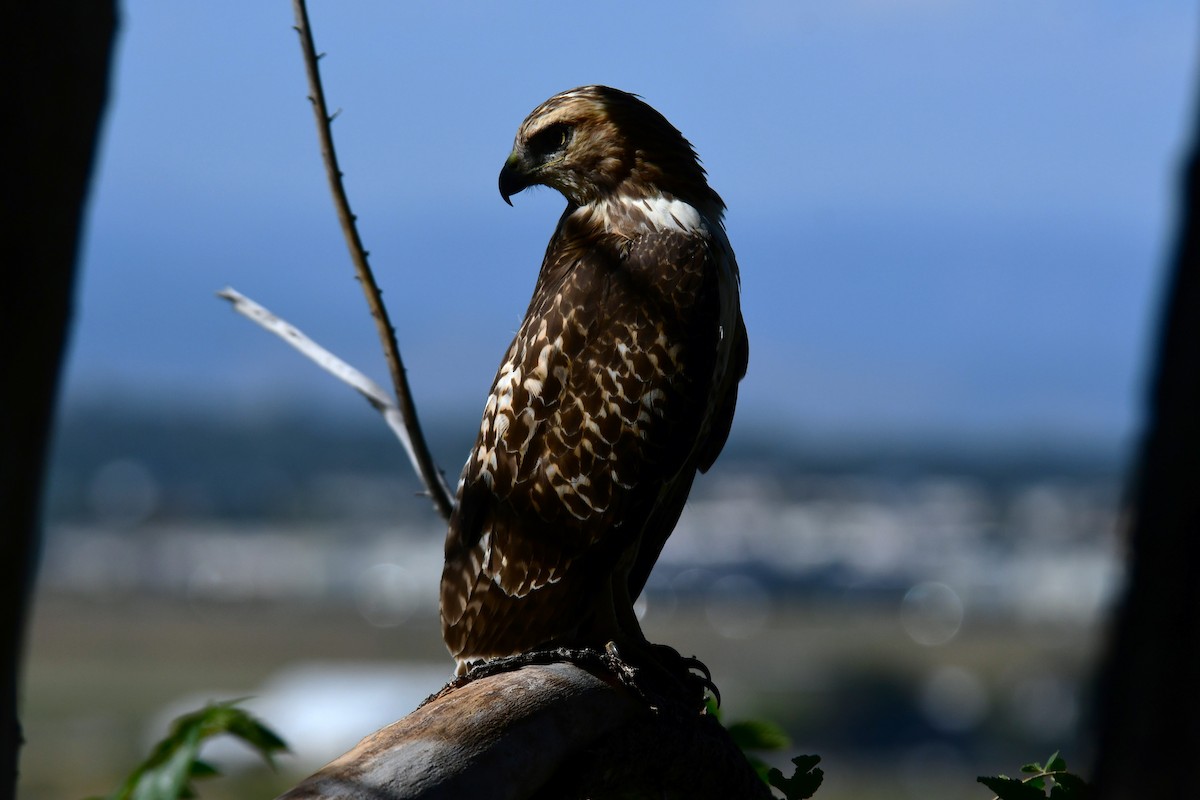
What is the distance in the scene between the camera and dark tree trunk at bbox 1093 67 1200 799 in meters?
1.48

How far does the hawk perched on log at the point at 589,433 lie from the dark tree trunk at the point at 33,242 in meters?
2.61

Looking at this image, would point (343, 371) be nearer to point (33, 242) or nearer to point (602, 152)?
point (602, 152)

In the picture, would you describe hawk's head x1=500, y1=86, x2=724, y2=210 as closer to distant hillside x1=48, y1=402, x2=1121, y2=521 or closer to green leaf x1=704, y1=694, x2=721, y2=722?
green leaf x1=704, y1=694, x2=721, y2=722

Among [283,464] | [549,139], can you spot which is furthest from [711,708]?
[283,464]

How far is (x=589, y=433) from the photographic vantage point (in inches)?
162

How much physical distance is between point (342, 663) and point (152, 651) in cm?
471

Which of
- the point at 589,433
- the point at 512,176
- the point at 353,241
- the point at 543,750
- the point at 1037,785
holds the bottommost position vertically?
the point at 1037,785

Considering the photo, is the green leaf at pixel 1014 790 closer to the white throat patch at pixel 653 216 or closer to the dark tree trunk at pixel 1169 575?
the dark tree trunk at pixel 1169 575

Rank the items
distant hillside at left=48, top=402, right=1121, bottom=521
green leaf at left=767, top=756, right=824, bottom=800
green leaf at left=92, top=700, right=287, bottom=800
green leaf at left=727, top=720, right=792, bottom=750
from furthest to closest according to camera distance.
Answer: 1. distant hillside at left=48, top=402, right=1121, bottom=521
2. green leaf at left=727, top=720, right=792, bottom=750
3. green leaf at left=92, top=700, right=287, bottom=800
4. green leaf at left=767, top=756, right=824, bottom=800

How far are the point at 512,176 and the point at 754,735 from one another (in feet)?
5.96

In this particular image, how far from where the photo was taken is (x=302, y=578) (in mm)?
49562

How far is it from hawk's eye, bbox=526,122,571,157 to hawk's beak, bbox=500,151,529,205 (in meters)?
0.06

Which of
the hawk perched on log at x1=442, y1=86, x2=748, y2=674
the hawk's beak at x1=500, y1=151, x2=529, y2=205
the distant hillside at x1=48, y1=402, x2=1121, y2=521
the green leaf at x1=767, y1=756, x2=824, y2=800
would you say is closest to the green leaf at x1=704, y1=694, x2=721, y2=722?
the hawk perched on log at x1=442, y1=86, x2=748, y2=674

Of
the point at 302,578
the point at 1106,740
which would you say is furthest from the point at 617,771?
the point at 302,578
